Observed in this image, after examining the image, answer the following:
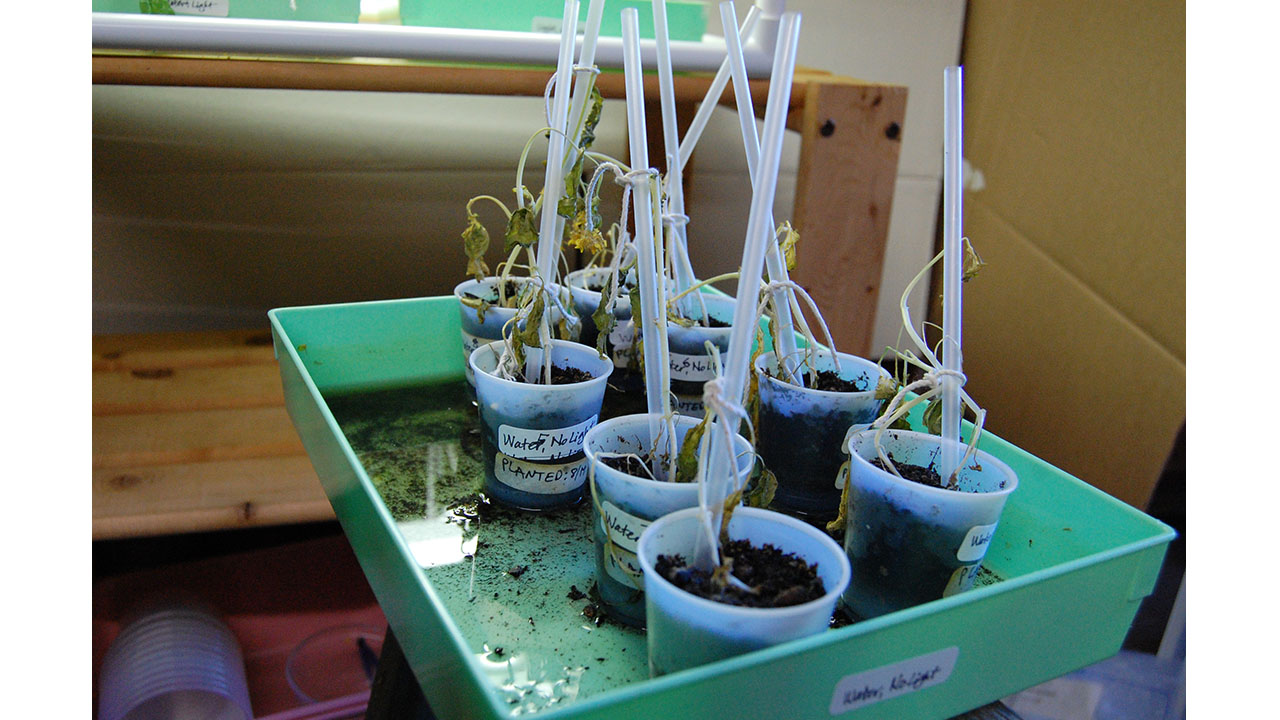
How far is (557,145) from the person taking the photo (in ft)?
1.99

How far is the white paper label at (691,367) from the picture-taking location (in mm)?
772

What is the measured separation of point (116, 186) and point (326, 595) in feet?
2.44

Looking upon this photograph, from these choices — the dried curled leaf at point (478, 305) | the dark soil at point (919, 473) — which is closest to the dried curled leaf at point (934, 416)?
the dark soil at point (919, 473)

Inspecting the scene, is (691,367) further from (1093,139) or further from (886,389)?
(1093,139)

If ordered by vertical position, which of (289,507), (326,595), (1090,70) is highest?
(1090,70)

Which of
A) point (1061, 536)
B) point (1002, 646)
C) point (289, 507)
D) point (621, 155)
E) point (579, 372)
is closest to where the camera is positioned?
point (1002, 646)

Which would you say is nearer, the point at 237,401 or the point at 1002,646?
the point at 1002,646

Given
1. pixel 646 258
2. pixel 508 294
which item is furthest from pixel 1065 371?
pixel 646 258

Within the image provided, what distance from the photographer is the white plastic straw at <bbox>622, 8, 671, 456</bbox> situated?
514mm

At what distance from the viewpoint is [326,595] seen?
123 centimetres

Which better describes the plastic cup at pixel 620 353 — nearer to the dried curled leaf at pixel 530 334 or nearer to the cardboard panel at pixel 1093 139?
the dried curled leaf at pixel 530 334

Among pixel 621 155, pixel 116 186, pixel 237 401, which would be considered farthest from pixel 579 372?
pixel 116 186

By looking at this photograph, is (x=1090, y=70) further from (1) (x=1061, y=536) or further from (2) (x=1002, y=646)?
(2) (x=1002, y=646)

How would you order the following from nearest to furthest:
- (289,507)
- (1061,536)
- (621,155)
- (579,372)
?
(1061,536)
(579,372)
(289,507)
(621,155)
